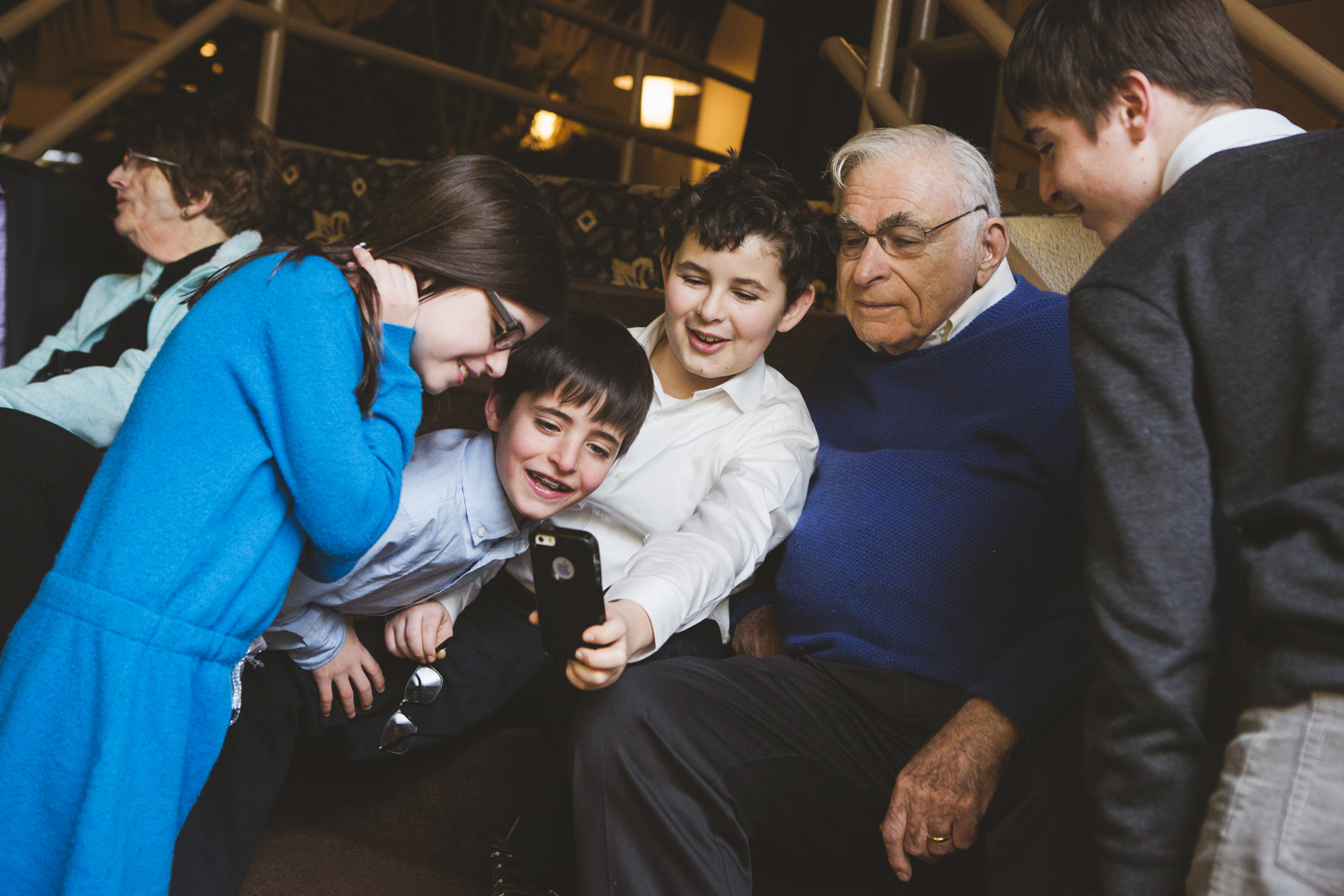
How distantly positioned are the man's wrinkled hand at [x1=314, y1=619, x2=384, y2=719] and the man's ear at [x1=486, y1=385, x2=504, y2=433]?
1.15 ft

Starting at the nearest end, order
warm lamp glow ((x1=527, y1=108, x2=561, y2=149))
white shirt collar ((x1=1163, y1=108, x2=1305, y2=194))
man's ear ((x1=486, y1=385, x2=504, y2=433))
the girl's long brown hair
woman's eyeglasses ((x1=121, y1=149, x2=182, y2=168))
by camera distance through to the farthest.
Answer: white shirt collar ((x1=1163, y1=108, x2=1305, y2=194))
the girl's long brown hair
man's ear ((x1=486, y1=385, x2=504, y2=433))
woman's eyeglasses ((x1=121, y1=149, x2=182, y2=168))
warm lamp glow ((x1=527, y1=108, x2=561, y2=149))

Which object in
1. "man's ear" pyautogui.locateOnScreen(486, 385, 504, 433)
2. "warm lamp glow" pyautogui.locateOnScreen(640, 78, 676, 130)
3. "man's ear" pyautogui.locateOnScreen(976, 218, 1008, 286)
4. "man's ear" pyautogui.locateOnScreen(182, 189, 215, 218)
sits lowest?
"man's ear" pyautogui.locateOnScreen(486, 385, 504, 433)

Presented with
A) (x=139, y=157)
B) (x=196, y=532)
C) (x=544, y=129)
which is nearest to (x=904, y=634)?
(x=196, y=532)

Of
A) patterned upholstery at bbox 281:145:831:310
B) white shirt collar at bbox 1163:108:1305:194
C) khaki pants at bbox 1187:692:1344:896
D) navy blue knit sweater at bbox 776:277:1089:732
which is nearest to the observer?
khaki pants at bbox 1187:692:1344:896

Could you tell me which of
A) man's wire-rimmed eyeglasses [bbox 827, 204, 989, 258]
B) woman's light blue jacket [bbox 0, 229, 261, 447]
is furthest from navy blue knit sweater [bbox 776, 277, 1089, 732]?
woman's light blue jacket [bbox 0, 229, 261, 447]

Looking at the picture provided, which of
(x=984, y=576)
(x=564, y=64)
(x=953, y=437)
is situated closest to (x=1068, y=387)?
(x=953, y=437)

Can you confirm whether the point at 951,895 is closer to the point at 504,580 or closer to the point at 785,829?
the point at 785,829

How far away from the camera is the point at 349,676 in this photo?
136 cm

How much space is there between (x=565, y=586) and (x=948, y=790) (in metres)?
0.47

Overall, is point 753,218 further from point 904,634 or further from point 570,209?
point 570,209

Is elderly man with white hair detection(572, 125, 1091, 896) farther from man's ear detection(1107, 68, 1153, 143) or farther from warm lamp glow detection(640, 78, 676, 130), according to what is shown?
warm lamp glow detection(640, 78, 676, 130)

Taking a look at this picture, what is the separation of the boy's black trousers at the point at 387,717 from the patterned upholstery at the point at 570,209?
3.07ft

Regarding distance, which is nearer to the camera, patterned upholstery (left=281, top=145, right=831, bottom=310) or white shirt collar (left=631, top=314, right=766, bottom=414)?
white shirt collar (left=631, top=314, right=766, bottom=414)

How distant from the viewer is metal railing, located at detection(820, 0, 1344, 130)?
1.31 m
